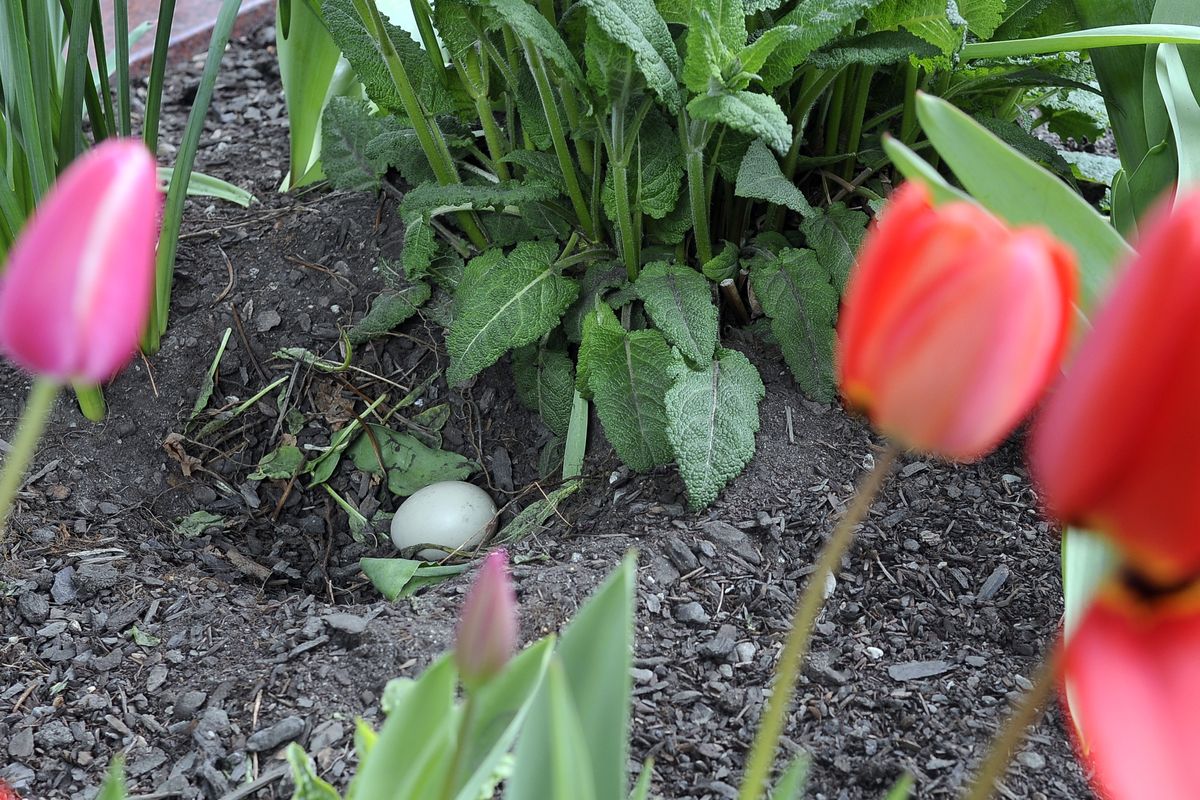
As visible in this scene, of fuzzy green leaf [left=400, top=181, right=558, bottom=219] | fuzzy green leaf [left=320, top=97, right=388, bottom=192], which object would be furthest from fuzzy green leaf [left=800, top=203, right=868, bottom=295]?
fuzzy green leaf [left=320, top=97, right=388, bottom=192]

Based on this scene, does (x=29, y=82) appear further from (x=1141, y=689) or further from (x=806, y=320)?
(x=1141, y=689)

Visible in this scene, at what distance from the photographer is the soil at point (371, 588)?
3.43ft

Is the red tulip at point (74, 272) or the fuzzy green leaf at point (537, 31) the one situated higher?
the red tulip at point (74, 272)

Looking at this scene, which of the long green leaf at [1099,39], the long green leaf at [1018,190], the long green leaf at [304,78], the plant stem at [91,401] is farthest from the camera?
the long green leaf at [304,78]

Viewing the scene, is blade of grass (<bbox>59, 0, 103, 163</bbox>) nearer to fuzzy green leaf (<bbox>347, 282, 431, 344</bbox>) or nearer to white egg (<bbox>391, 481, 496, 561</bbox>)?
fuzzy green leaf (<bbox>347, 282, 431, 344</bbox>)

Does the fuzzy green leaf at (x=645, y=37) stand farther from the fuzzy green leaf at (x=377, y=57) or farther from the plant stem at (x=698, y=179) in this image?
the fuzzy green leaf at (x=377, y=57)

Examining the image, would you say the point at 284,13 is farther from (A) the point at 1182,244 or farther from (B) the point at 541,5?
(A) the point at 1182,244

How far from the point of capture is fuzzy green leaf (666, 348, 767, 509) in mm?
1313

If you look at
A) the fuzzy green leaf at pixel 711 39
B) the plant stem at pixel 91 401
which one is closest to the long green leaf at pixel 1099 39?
the fuzzy green leaf at pixel 711 39

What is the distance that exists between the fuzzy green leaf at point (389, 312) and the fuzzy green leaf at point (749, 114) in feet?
2.07

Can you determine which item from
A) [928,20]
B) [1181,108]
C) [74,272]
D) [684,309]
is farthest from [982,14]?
[74,272]

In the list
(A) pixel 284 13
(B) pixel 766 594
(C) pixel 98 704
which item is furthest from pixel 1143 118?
(C) pixel 98 704

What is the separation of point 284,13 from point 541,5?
39 centimetres

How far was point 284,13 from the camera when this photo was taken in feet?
5.05
